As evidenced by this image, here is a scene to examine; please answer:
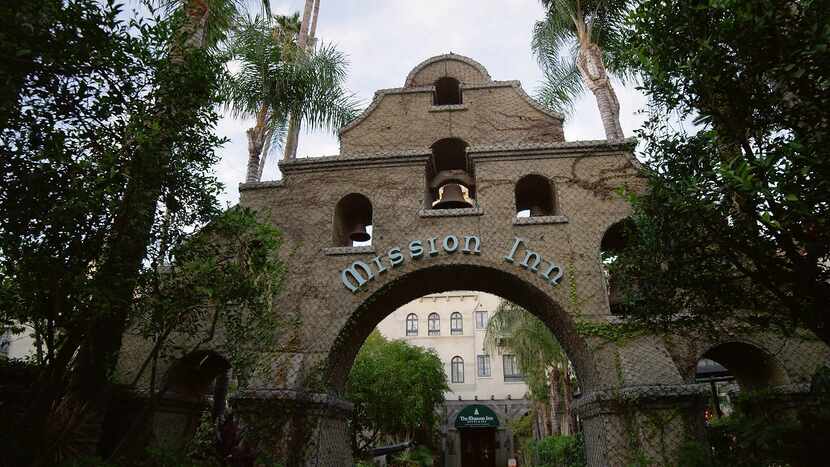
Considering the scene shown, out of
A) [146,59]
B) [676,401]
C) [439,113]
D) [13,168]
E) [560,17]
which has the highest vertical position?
[560,17]

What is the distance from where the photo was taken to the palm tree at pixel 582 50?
18.5 m

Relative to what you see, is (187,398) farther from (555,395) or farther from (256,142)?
(555,395)

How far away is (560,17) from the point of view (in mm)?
20094

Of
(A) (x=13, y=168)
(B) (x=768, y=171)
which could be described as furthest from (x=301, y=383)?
(B) (x=768, y=171)

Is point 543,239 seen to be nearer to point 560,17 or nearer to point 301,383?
point 301,383

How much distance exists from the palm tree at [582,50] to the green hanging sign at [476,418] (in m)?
21.5

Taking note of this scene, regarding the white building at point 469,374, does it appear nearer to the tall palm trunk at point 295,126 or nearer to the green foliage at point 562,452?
the green foliage at point 562,452

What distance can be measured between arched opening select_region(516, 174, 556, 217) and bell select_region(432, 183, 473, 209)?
5.43 feet

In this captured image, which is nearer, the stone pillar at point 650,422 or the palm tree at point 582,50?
the stone pillar at point 650,422

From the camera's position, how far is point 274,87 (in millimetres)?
18938

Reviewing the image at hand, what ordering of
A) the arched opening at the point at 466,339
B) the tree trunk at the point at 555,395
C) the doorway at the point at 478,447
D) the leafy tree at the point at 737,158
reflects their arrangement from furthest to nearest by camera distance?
the doorway at the point at 478,447
the tree trunk at the point at 555,395
the arched opening at the point at 466,339
the leafy tree at the point at 737,158

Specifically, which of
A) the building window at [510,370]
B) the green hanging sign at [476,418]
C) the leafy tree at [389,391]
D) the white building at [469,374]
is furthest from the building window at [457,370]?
the leafy tree at [389,391]

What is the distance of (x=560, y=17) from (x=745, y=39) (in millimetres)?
14133

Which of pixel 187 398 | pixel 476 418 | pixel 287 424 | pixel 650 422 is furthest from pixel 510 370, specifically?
pixel 287 424
